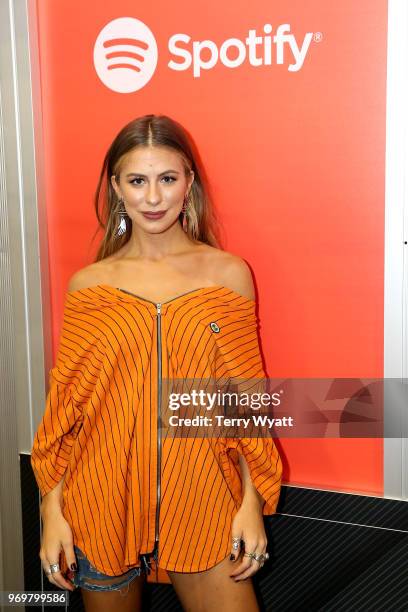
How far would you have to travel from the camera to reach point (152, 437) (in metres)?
1.74

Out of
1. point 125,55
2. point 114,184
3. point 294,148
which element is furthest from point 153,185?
point 125,55

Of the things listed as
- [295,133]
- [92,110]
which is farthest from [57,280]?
[295,133]

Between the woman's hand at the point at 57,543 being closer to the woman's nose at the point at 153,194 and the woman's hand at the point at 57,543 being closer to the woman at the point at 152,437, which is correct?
the woman at the point at 152,437

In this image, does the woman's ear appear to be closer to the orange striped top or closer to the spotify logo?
the orange striped top

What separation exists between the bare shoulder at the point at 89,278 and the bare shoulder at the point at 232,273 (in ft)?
0.96

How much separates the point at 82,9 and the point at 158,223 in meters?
0.82

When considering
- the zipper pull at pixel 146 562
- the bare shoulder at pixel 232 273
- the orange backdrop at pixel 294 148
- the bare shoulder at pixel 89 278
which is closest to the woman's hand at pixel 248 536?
the zipper pull at pixel 146 562

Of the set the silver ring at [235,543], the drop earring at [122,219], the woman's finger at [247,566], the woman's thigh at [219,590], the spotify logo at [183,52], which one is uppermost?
the spotify logo at [183,52]

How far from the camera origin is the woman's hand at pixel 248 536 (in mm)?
1729

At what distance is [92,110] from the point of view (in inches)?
86.3

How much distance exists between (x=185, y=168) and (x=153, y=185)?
0.11m

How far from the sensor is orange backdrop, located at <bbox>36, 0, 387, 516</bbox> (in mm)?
1924

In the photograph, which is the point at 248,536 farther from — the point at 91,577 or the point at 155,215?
the point at 155,215

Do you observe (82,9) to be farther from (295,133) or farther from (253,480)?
(253,480)
